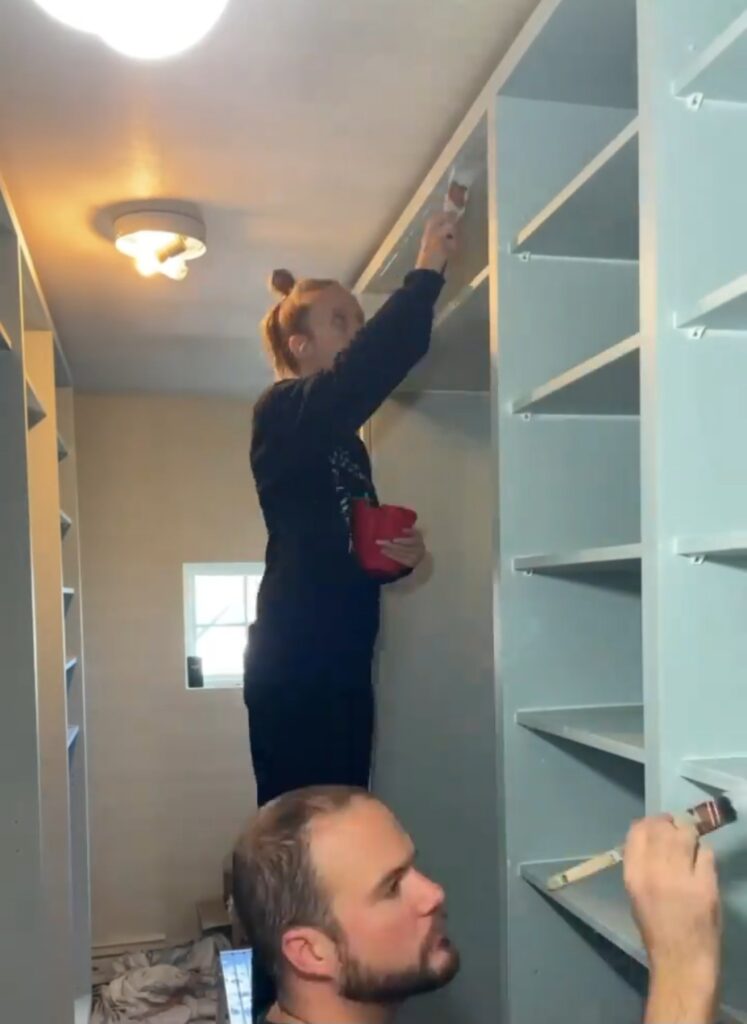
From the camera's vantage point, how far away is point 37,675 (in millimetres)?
2289

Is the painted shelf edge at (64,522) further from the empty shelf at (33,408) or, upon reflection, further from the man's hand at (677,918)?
the man's hand at (677,918)

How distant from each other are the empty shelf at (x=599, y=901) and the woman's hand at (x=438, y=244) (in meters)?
0.96

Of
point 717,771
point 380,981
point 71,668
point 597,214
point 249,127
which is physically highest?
point 249,127

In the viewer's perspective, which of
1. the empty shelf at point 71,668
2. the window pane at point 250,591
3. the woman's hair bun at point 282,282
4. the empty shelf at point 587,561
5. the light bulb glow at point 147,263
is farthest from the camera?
the window pane at point 250,591

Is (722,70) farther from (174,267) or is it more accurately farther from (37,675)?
(37,675)

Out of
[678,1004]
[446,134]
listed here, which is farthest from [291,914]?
[446,134]

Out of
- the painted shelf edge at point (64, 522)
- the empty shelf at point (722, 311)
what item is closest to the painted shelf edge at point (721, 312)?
the empty shelf at point (722, 311)

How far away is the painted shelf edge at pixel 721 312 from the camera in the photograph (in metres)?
0.95

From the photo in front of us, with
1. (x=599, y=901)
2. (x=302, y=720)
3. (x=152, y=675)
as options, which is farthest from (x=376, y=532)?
(x=152, y=675)

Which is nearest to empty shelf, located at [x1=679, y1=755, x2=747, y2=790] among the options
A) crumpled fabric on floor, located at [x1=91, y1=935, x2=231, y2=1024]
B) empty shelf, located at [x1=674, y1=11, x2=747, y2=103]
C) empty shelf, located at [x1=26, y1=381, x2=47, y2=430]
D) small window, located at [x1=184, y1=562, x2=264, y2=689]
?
empty shelf, located at [x1=674, y1=11, x2=747, y2=103]

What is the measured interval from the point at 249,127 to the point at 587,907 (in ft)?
4.32

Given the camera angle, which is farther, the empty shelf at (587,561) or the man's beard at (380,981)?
the empty shelf at (587,561)

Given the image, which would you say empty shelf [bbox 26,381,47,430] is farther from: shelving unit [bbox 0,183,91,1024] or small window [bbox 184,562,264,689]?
small window [bbox 184,562,264,689]

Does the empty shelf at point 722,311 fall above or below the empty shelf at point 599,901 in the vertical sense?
above
